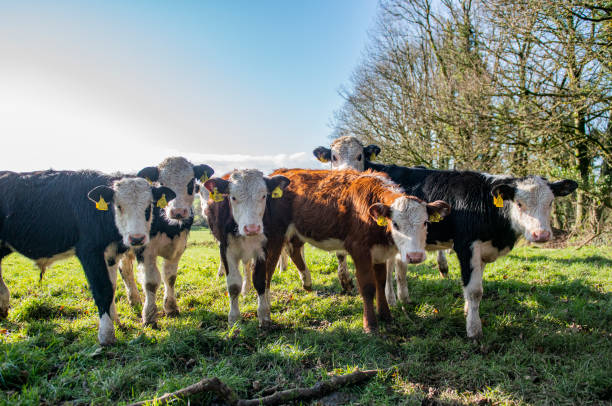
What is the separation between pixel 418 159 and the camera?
15.7 m

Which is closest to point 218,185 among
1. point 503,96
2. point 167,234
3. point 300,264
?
point 167,234

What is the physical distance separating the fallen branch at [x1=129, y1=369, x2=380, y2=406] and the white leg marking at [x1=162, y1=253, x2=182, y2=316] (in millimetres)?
2920

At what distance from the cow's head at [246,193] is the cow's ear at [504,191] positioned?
2921mm

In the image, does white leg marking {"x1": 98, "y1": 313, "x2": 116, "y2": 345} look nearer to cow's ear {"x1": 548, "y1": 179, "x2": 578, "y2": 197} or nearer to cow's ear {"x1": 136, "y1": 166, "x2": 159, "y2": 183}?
cow's ear {"x1": 136, "y1": 166, "x2": 159, "y2": 183}

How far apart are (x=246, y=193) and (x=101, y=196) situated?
187cm

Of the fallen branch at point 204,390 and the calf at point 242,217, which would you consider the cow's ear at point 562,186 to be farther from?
the fallen branch at point 204,390

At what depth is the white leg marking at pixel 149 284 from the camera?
532cm

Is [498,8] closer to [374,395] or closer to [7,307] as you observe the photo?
[374,395]

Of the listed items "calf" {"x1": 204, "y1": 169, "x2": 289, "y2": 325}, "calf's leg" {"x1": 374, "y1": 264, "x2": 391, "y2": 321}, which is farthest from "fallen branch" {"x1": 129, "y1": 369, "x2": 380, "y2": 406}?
"calf" {"x1": 204, "y1": 169, "x2": 289, "y2": 325}

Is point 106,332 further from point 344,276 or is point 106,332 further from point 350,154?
Result: point 350,154

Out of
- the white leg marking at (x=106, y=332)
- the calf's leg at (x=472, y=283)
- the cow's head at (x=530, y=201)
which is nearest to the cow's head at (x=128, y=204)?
the white leg marking at (x=106, y=332)

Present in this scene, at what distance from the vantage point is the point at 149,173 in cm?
586

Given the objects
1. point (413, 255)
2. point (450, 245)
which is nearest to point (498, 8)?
point (450, 245)

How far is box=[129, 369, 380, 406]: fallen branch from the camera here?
3.03 metres
